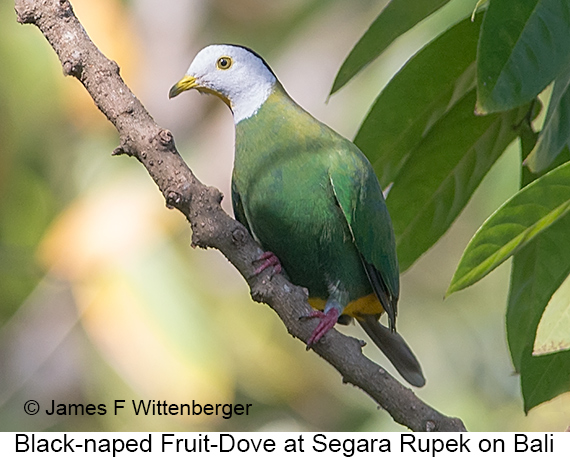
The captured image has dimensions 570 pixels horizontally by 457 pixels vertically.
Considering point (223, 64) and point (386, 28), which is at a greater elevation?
point (223, 64)

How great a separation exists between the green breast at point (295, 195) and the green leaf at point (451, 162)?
0.22 meters

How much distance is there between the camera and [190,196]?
1.46 m

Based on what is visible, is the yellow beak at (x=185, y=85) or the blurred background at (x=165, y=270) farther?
the blurred background at (x=165, y=270)

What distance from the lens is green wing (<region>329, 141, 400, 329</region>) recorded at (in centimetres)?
199

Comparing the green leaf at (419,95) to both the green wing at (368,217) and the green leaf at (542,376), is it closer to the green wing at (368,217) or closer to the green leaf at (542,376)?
the green wing at (368,217)

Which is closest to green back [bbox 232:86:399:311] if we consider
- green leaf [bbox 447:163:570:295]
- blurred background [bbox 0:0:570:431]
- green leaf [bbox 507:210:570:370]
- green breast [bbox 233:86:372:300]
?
green breast [bbox 233:86:372:300]

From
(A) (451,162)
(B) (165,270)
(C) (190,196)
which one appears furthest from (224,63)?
(B) (165,270)

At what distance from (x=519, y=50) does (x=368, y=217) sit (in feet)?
2.31

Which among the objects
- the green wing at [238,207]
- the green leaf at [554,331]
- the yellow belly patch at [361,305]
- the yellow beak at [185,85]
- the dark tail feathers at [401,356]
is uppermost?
the yellow beak at [185,85]

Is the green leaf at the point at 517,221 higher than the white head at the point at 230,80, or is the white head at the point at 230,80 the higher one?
the white head at the point at 230,80

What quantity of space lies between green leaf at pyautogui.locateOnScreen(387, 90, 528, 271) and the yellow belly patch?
379 millimetres

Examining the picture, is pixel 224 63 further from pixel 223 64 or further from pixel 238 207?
pixel 238 207

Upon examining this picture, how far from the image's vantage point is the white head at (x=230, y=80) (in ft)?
7.16

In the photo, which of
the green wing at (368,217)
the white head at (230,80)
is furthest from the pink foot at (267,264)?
the white head at (230,80)
